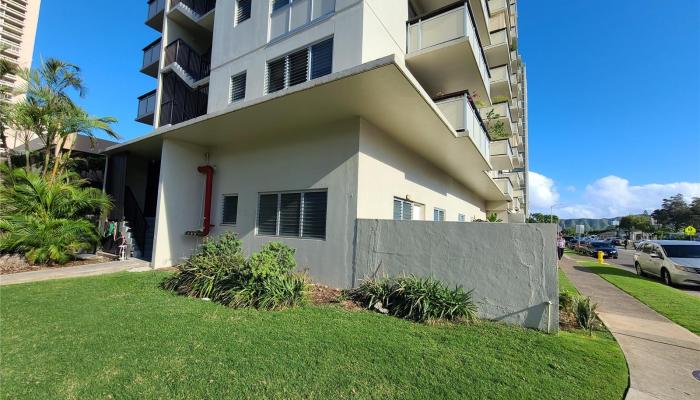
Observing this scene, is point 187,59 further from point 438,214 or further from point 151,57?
point 438,214

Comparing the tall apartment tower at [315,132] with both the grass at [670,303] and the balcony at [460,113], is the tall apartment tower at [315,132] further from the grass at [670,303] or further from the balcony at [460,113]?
the grass at [670,303]

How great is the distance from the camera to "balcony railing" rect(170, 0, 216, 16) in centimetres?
1415

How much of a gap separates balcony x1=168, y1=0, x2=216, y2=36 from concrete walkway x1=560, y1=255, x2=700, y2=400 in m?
16.8

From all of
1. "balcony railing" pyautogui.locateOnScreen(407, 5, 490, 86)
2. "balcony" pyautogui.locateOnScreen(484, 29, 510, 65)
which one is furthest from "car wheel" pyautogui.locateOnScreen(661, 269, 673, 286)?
"balcony" pyautogui.locateOnScreen(484, 29, 510, 65)

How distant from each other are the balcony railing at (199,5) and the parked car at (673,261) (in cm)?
2217

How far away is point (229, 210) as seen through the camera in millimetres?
10234

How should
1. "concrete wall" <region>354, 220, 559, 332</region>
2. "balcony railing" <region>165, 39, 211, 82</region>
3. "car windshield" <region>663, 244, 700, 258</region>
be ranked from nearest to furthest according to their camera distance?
1. "concrete wall" <region>354, 220, 559, 332</region>
2. "car windshield" <region>663, 244, 700, 258</region>
3. "balcony railing" <region>165, 39, 211, 82</region>

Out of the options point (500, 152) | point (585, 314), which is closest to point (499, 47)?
point (500, 152)

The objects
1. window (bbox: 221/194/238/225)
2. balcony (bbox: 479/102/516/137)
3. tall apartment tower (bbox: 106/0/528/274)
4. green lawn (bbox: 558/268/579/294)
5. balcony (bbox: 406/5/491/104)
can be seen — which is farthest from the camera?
balcony (bbox: 479/102/516/137)

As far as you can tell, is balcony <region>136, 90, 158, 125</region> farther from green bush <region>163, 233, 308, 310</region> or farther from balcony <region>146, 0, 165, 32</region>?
green bush <region>163, 233, 308, 310</region>

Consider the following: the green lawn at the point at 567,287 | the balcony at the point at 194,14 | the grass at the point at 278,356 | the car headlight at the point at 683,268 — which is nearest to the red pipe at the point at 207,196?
the grass at the point at 278,356

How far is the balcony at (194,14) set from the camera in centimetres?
1373

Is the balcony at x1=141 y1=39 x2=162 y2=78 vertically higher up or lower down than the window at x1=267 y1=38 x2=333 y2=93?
higher up

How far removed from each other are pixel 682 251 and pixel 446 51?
12.8 meters
